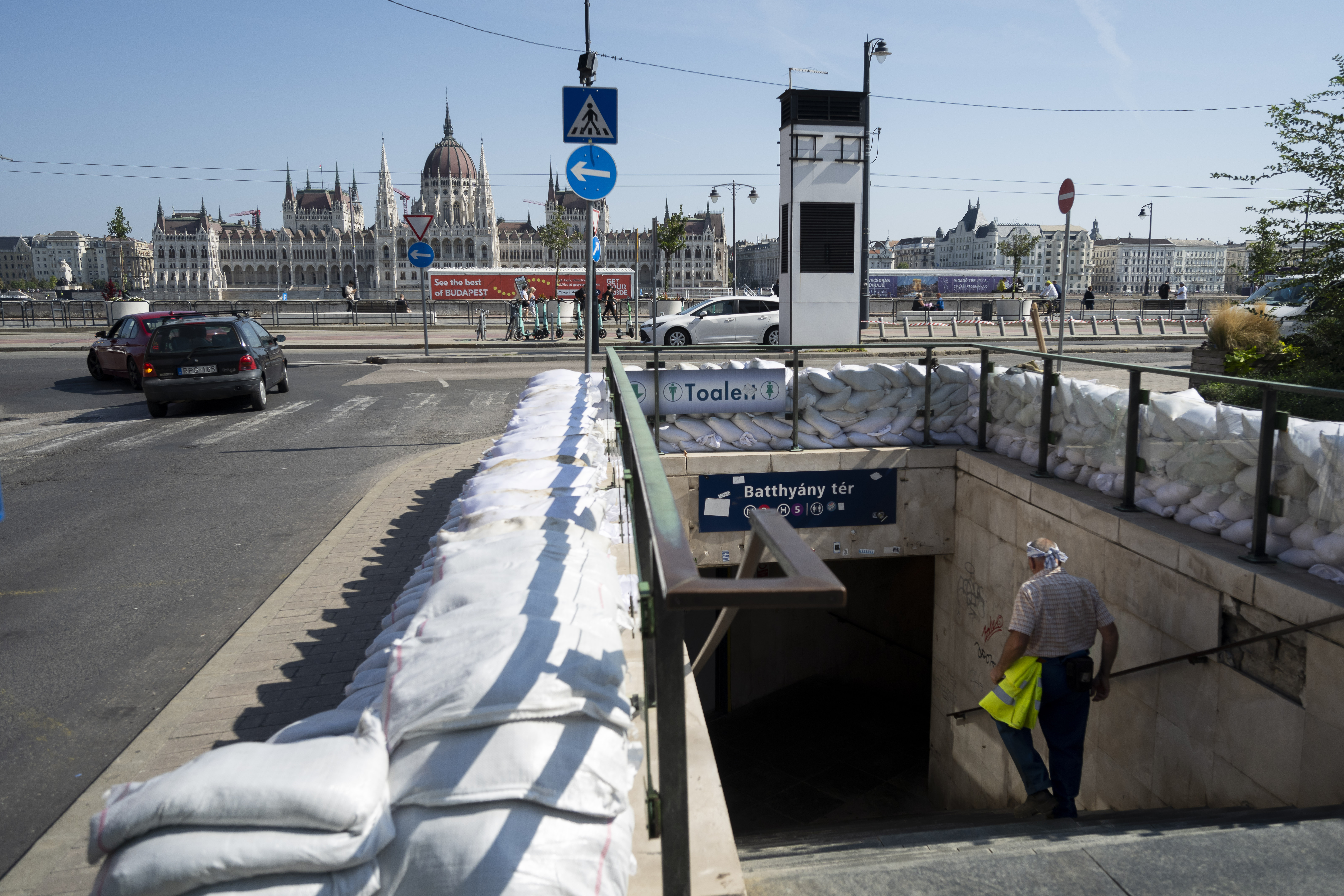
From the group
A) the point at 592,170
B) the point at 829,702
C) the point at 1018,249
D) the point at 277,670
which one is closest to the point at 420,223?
the point at 592,170

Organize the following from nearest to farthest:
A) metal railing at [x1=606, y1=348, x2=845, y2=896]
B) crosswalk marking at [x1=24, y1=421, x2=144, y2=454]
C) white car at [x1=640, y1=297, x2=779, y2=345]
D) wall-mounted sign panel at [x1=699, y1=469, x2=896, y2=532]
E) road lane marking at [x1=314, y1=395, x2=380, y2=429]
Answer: metal railing at [x1=606, y1=348, x2=845, y2=896] < wall-mounted sign panel at [x1=699, y1=469, x2=896, y2=532] < crosswalk marking at [x1=24, y1=421, x2=144, y2=454] < road lane marking at [x1=314, y1=395, x2=380, y2=429] < white car at [x1=640, y1=297, x2=779, y2=345]

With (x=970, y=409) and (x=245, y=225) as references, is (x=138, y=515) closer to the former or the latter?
(x=970, y=409)

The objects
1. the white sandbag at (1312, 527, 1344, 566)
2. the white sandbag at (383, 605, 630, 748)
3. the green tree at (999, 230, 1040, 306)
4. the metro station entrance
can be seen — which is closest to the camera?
the white sandbag at (383, 605, 630, 748)

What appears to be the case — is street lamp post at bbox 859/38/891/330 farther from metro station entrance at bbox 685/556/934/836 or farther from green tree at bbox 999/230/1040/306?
green tree at bbox 999/230/1040/306

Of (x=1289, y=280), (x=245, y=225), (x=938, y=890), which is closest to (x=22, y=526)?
(x=938, y=890)

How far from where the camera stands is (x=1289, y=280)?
1029cm

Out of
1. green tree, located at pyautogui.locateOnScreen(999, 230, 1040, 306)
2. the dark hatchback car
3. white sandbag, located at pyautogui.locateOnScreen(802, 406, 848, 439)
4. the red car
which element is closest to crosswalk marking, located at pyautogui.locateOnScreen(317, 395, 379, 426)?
the dark hatchback car

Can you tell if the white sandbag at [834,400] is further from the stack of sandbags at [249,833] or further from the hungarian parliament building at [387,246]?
the hungarian parliament building at [387,246]

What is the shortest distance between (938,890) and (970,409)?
6.36 meters

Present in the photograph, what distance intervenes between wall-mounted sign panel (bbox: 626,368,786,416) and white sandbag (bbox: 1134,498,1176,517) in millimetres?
3408

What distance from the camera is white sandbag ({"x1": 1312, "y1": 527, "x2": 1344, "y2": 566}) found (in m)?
Result: 4.42

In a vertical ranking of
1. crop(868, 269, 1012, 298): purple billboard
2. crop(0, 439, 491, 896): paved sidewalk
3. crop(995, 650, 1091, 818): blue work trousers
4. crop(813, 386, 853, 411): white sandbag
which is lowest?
crop(995, 650, 1091, 818): blue work trousers

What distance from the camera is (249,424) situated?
1295 centimetres

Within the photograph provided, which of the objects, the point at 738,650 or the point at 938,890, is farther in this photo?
the point at 738,650
